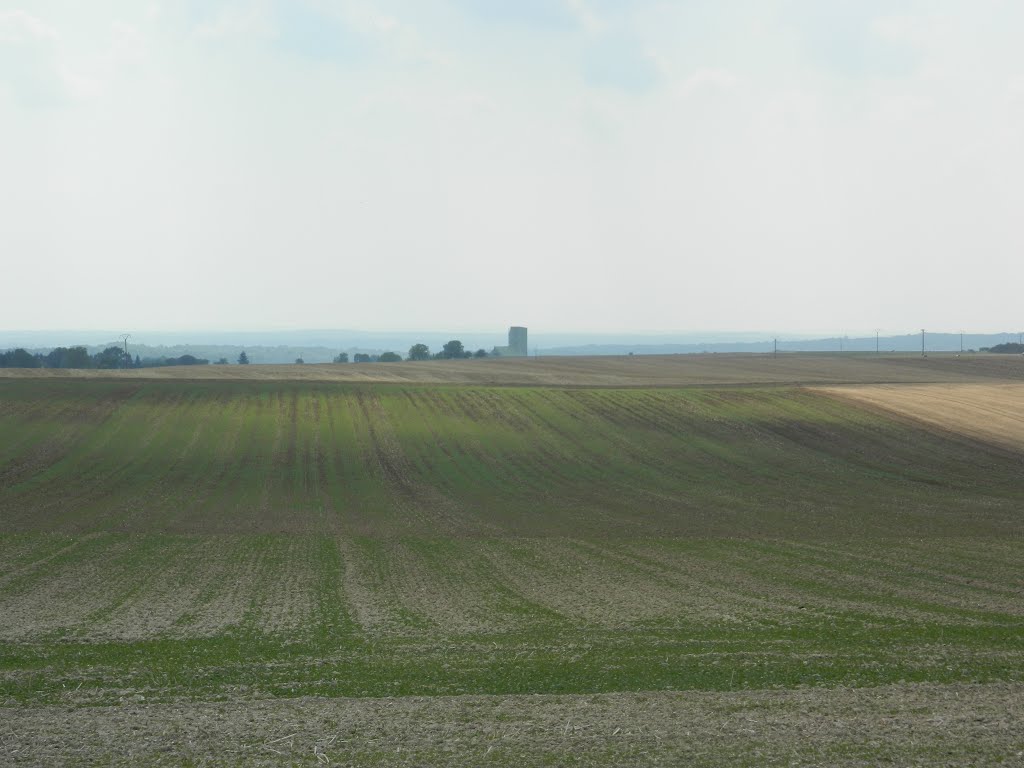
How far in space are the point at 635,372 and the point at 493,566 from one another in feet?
246

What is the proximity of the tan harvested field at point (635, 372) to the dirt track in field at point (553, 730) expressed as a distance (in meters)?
65.3

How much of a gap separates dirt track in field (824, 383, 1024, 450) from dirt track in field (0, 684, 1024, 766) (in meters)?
43.2

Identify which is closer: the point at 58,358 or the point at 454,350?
the point at 58,358

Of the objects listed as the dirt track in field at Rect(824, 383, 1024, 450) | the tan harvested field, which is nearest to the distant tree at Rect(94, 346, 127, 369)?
the tan harvested field

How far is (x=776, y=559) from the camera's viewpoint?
29.3m

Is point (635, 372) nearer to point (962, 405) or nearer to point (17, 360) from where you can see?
point (962, 405)

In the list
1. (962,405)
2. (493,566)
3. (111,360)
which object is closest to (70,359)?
(111,360)

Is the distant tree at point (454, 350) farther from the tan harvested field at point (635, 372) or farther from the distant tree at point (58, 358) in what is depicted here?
the distant tree at point (58, 358)

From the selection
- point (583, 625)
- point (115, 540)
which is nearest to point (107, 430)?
point (115, 540)

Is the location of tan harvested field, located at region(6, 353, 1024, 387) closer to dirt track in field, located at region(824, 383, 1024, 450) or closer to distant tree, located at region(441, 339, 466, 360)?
dirt track in field, located at region(824, 383, 1024, 450)

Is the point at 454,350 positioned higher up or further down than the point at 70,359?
higher up

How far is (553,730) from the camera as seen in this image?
47.3 feet

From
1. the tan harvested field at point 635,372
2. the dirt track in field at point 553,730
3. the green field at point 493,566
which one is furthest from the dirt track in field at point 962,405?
the dirt track in field at point 553,730

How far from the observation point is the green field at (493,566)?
1617 centimetres
